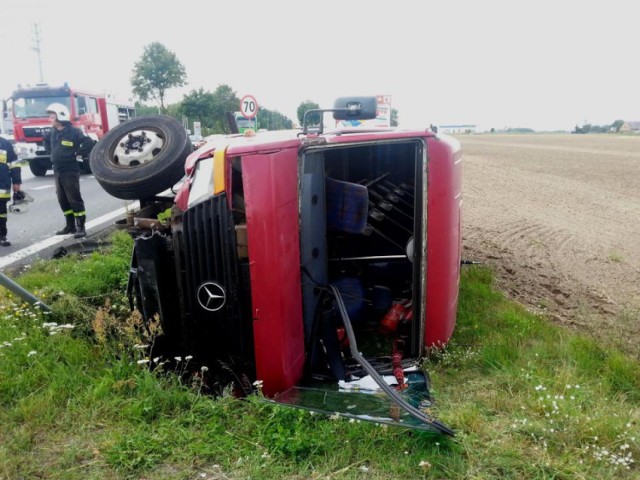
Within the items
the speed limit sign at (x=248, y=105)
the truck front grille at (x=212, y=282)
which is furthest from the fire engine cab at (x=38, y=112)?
the truck front grille at (x=212, y=282)

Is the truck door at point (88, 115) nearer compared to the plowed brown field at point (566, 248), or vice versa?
the plowed brown field at point (566, 248)

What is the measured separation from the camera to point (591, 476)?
2176 mm

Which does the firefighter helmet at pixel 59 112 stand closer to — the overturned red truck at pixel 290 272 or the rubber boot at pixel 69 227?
the rubber boot at pixel 69 227

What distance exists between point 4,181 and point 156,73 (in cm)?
2720

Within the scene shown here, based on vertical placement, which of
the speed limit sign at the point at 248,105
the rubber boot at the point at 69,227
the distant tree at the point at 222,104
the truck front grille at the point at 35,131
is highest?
the distant tree at the point at 222,104

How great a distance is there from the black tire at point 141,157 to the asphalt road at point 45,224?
201cm

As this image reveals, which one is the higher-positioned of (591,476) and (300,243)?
(300,243)

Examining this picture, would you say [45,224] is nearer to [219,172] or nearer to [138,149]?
[138,149]

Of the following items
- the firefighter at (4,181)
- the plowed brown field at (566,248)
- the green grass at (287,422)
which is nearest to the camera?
the green grass at (287,422)

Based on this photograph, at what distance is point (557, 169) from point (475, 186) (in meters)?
7.47

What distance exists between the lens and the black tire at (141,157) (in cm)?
438

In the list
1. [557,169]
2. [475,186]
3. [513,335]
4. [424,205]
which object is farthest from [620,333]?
[557,169]

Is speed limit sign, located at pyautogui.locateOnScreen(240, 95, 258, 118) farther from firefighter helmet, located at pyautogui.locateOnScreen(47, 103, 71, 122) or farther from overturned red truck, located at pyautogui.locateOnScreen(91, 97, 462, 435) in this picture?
overturned red truck, located at pyautogui.locateOnScreen(91, 97, 462, 435)

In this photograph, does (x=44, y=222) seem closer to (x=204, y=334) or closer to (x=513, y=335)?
(x=204, y=334)
